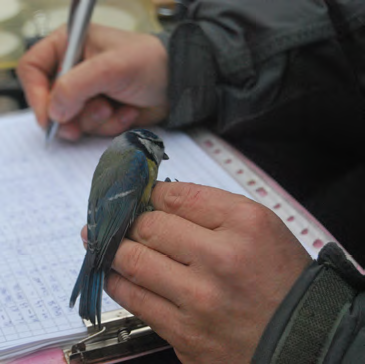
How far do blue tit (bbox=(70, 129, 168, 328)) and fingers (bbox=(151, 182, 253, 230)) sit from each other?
1cm

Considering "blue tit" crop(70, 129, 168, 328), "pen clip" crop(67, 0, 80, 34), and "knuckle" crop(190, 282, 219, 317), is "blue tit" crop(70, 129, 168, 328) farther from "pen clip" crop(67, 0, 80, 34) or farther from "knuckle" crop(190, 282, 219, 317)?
A: "pen clip" crop(67, 0, 80, 34)

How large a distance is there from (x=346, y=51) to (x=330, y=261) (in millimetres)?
386

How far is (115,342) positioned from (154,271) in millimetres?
99

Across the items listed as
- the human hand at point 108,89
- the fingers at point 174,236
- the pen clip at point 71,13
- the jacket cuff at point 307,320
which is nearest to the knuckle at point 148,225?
the fingers at point 174,236

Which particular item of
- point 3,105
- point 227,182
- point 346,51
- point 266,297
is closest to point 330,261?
point 266,297

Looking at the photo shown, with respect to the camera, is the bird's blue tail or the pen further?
the pen

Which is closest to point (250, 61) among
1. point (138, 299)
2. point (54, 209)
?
point (54, 209)

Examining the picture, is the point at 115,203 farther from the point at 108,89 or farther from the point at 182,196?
the point at 108,89

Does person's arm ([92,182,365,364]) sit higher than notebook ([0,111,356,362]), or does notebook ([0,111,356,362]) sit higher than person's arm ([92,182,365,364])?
person's arm ([92,182,365,364])

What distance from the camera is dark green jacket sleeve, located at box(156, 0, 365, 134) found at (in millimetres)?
733

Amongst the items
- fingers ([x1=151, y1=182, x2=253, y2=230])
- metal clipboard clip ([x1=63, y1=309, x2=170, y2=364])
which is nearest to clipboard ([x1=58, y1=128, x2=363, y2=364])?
metal clipboard clip ([x1=63, y1=309, x2=170, y2=364])

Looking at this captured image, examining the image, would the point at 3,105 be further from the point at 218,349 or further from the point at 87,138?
the point at 218,349

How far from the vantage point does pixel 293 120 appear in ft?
2.59

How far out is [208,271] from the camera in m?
0.40
